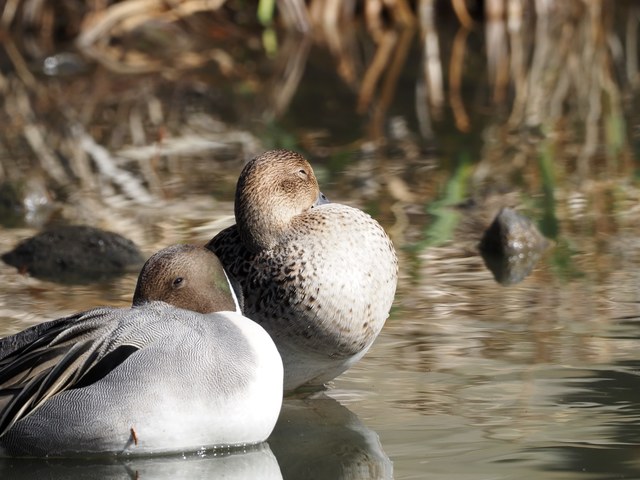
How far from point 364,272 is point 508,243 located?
1867 mm

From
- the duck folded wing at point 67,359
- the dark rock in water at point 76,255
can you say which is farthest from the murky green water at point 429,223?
the duck folded wing at point 67,359

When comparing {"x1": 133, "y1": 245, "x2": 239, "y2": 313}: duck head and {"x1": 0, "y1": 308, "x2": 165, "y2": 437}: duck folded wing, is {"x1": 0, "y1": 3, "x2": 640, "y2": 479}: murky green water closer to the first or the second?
{"x1": 0, "y1": 308, "x2": 165, "y2": 437}: duck folded wing

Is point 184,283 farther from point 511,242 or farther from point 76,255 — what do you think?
point 511,242

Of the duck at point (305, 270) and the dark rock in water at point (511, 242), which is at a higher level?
the duck at point (305, 270)

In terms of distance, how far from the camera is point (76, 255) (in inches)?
245

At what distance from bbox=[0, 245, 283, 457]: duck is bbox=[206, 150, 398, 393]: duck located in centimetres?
35

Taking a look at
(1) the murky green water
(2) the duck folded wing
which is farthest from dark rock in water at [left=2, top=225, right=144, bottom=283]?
(2) the duck folded wing

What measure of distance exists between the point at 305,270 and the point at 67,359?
2.76 ft

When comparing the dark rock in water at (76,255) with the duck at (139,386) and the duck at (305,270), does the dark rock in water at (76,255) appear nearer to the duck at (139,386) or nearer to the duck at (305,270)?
the duck at (305,270)

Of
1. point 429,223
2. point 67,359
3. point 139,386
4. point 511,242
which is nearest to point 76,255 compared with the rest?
point 429,223

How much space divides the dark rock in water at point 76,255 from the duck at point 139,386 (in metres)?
2.13

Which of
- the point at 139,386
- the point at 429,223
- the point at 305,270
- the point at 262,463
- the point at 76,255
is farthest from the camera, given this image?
the point at 429,223

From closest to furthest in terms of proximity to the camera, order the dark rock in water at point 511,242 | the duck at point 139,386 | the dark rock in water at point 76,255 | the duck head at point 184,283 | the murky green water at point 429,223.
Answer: the duck at point 139,386, the murky green water at point 429,223, the duck head at point 184,283, the dark rock in water at point 511,242, the dark rock in water at point 76,255

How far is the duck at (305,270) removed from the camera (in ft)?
14.2
